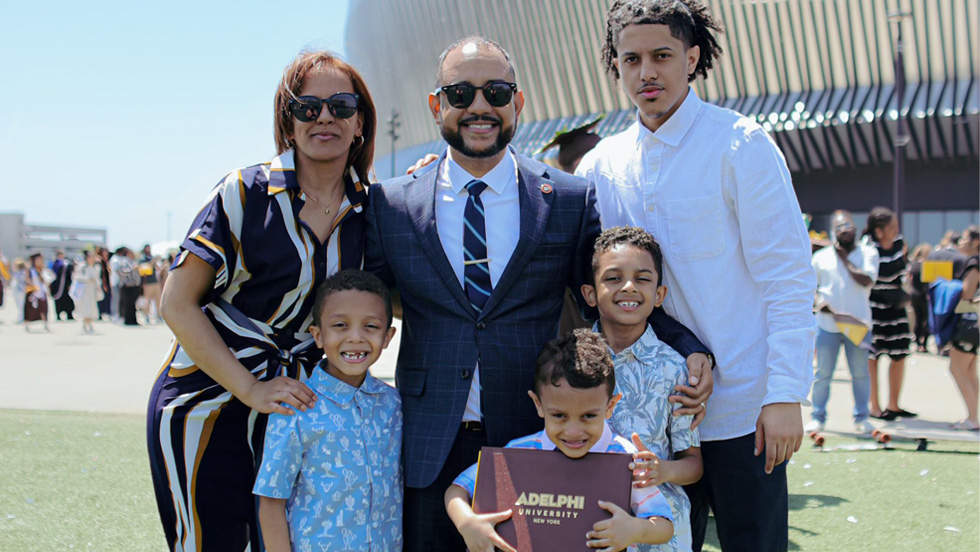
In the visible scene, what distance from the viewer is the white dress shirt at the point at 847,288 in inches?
332

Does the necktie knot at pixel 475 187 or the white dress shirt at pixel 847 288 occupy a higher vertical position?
the necktie knot at pixel 475 187

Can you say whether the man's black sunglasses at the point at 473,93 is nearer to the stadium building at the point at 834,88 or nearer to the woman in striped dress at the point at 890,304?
the woman in striped dress at the point at 890,304

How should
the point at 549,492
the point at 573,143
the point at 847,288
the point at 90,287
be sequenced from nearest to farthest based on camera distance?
the point at 549,492, the point at 573,143, the point at 847,288, the point at 90,287

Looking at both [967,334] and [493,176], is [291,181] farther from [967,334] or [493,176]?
[967,334]

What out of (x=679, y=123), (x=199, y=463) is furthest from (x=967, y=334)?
(x=199, y=463)

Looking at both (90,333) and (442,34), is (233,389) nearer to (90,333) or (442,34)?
(90,333)

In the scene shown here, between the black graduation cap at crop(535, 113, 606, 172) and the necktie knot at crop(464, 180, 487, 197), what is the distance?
2.72m

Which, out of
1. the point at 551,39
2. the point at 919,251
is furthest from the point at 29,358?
the point at 551,39

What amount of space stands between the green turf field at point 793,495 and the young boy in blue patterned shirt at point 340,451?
8.18 feet

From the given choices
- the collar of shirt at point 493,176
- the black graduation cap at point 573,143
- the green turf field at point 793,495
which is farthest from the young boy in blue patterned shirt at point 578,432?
the black graduation cap at point 573,143

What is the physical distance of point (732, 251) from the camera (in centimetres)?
285

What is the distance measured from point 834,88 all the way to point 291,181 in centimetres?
2987

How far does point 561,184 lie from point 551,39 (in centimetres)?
3320

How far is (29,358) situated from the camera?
13500 mm
